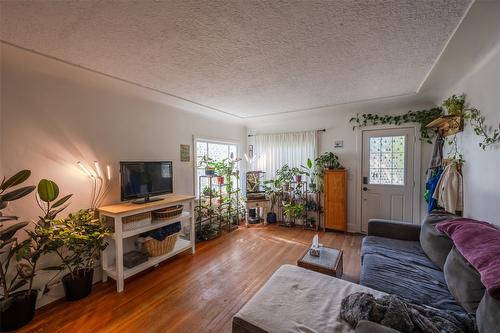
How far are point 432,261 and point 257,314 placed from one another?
1.79 metres

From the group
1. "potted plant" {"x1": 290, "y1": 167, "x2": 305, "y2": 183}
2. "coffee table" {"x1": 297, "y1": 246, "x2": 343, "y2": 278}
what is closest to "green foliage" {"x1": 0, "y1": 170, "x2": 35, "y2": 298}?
"coffee table" {"x1": 297, "y1": 246, "x2": 343, "y2": 278}

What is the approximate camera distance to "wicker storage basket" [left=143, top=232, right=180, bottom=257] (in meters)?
2.56

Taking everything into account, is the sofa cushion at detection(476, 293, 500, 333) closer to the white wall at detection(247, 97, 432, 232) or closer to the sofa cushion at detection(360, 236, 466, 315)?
the sofa cushion at detection(360, 236, 466, 315)

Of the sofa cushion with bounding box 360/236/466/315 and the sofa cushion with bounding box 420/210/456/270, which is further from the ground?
the sofa cushion with bounding box 420/210/456/270

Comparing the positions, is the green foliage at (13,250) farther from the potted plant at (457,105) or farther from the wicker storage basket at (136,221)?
the potted plant at (457,105)

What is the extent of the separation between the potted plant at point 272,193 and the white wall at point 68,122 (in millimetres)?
2359

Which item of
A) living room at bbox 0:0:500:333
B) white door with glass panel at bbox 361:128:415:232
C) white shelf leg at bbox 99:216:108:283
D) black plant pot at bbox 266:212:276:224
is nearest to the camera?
living room at bbox 0:0:500:333

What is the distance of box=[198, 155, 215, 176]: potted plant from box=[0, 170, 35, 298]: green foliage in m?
2.33

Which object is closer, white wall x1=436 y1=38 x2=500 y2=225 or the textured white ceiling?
the textured white ceiling

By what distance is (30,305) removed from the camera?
178cm

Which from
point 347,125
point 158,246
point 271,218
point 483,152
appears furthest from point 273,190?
point 483,152

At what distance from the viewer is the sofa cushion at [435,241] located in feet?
5.98

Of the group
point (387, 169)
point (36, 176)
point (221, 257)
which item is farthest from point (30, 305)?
point (387, 169)

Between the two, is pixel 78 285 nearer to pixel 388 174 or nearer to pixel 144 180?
pixel 144 180
